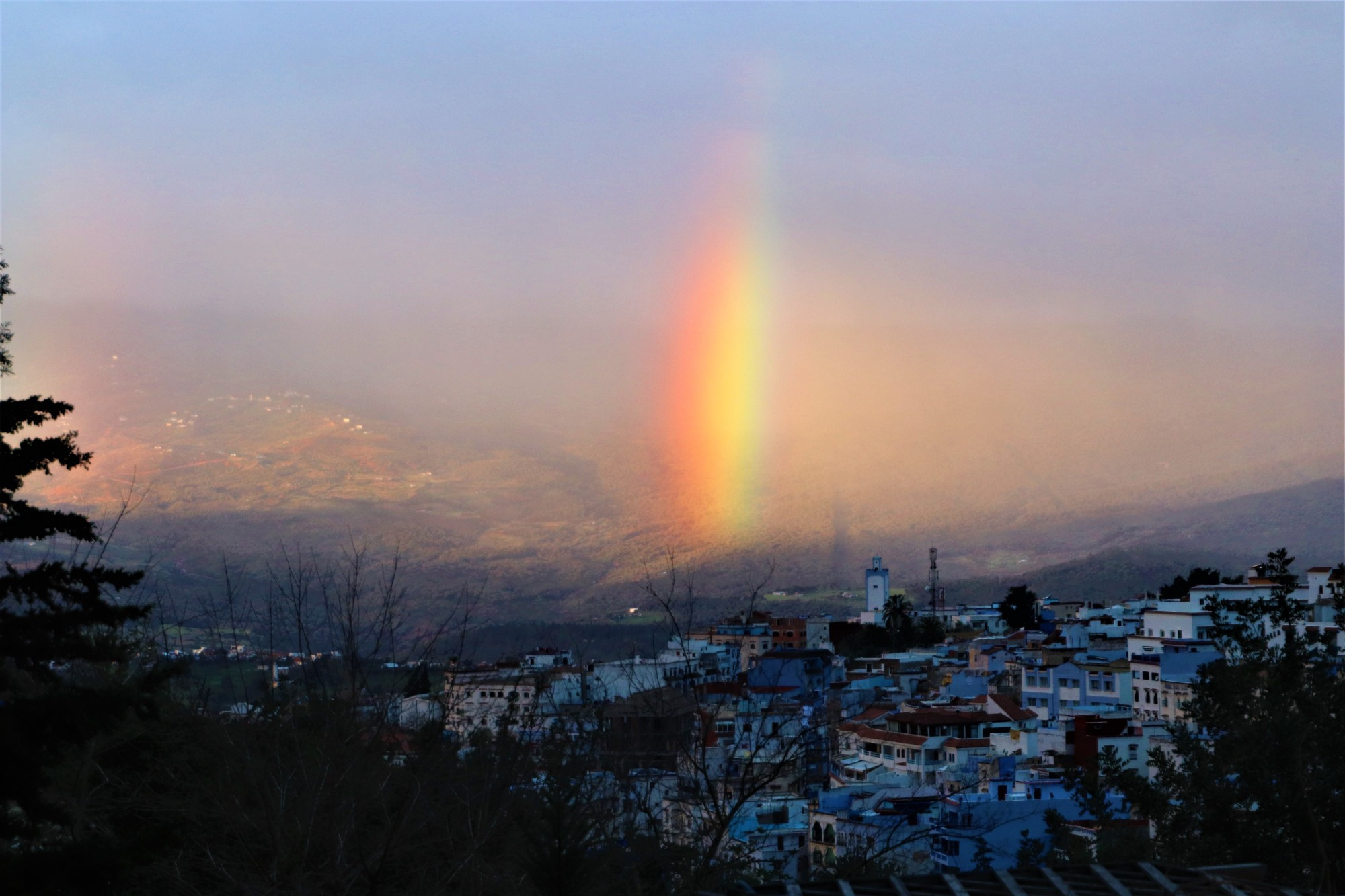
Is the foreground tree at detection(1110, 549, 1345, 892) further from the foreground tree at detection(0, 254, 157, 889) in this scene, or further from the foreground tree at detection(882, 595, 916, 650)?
the foreground tree at detection(882, 595, 916, 650)

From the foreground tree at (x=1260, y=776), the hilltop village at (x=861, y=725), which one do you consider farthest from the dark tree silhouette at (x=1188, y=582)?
the foreground tree at (x=1260, y=776)

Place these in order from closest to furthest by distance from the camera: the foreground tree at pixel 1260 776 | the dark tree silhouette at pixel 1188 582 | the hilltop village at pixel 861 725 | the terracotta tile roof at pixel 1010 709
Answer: the hilltop village at pixel 861 725 < the foreground tree at pixel 1260 776 < the terracotta tile roof at pixel 1010 709 < the dark tree silhouette at pixel 1188 582

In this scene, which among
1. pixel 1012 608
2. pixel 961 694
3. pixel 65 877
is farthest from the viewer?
pixel 1012 608

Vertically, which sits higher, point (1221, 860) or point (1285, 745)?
point (1285, 745)

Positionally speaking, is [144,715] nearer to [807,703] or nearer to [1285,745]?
[1285,745]

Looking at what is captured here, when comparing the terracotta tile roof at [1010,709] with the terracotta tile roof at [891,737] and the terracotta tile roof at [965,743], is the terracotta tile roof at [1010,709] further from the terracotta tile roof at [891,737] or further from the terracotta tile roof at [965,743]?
the terracotta tile roof at [891,737]

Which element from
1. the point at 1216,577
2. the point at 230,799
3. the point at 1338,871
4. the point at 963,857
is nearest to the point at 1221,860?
the point at 1338,871
